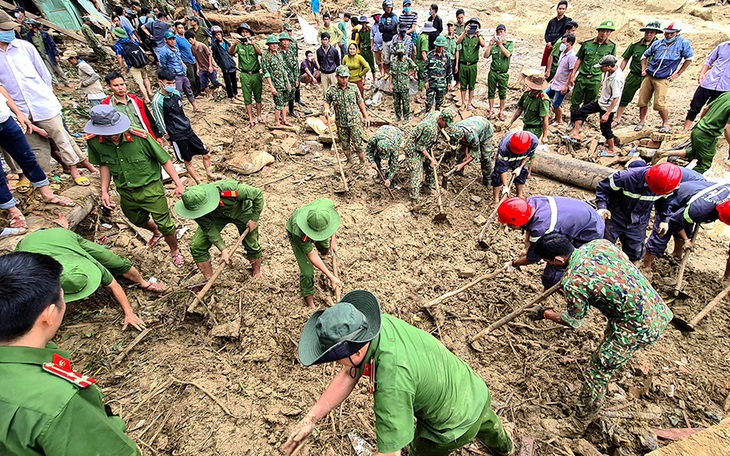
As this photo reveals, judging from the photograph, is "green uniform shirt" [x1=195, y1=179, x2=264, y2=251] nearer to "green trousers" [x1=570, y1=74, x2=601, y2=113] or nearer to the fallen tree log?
"green trousers" [x1=570, y1=74, x2=601, y2=113]

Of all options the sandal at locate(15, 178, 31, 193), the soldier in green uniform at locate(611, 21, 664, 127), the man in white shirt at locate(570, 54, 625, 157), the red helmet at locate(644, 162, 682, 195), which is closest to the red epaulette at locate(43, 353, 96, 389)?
the sandal at locate(15, 178, 31, 193)

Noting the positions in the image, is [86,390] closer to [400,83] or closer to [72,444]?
[72,444]

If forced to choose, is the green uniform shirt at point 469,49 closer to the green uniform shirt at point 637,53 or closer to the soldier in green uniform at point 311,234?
the green uniform shirt at point 637,53

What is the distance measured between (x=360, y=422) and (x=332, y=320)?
1850mm

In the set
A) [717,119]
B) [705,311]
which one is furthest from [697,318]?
[717,119]

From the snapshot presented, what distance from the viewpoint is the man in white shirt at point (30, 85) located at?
4.49 m

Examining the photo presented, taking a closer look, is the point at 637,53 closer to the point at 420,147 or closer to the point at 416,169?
the point at 420,147

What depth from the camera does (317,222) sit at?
12.0 ft

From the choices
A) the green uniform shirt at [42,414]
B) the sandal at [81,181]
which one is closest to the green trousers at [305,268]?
the green uniform shirt at [42,414]

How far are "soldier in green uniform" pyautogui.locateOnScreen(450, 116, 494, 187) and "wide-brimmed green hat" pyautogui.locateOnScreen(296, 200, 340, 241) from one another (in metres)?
3.01

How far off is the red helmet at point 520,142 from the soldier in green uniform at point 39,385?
5309 mm

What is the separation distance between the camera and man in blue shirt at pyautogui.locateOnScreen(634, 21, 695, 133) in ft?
21.8

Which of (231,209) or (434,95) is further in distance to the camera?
(434,95)

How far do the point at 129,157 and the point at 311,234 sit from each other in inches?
92.0
